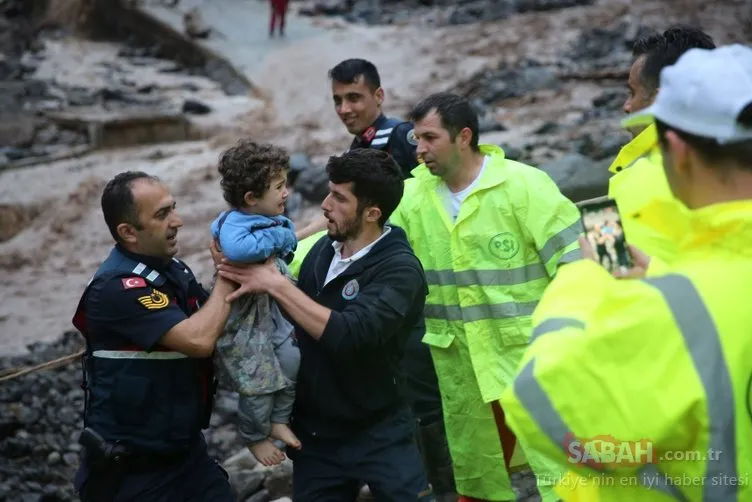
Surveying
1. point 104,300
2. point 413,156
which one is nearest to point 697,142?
point 104,300

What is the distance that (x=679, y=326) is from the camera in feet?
6.57

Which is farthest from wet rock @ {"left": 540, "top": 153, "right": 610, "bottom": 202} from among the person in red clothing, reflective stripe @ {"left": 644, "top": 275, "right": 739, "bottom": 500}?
Answer: the person in red clothing

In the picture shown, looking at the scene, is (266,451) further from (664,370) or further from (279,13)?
(279,13)

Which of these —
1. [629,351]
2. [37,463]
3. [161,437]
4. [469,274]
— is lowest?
[37,463]

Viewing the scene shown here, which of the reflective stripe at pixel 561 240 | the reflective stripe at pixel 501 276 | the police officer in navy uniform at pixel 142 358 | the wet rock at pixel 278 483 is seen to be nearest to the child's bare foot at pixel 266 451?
the police officer in navy uniform at pixel 142 358

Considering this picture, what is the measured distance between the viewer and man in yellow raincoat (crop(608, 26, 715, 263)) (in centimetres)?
232

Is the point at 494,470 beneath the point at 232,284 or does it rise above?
beneath

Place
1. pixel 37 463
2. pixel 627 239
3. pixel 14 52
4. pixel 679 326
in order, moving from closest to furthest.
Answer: pixel 679 326, pixel 627 239, pixel 37 463, pixel 14 52

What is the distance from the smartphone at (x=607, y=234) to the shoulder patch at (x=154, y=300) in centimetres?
174

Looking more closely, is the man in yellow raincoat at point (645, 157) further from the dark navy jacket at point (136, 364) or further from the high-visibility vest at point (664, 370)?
the dark navy jacket at point (136, 364)

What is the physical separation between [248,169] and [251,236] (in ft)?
0.81

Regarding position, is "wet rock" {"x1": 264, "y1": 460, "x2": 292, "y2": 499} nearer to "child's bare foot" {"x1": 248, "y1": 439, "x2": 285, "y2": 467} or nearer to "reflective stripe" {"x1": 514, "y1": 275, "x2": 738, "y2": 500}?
"child's bare foot" {"x1": 248, "y1": 439, "x2": 285, "y2": 467}

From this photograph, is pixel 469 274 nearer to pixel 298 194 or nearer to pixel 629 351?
pixel 629 351

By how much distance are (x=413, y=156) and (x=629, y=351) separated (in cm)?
339
